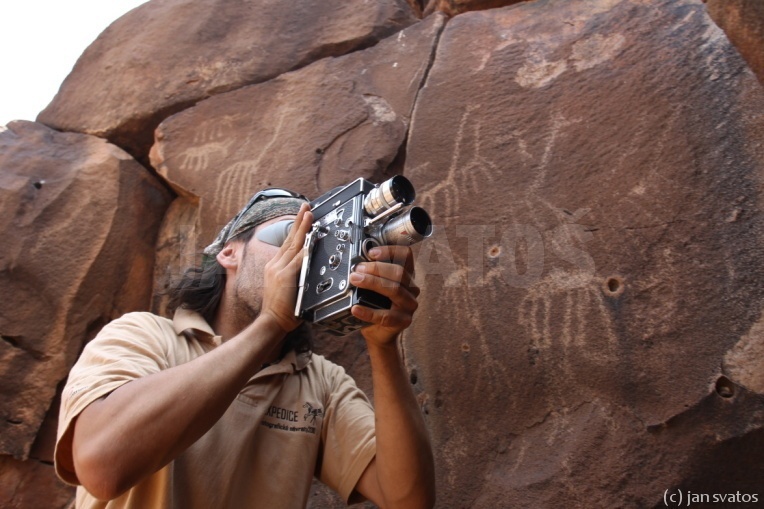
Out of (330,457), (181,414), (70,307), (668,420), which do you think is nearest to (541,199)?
(668,420)

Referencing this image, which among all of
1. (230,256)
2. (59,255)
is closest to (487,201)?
(230,256)

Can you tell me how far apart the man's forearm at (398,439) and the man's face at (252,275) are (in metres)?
0.38

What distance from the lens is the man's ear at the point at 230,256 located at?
2.01 meters

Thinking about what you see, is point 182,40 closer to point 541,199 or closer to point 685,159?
point 541,199

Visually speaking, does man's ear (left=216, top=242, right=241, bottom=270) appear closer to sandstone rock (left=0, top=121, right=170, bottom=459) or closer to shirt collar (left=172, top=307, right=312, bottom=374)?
shirt collar (left=172, top=307, right=312, bottom=374)

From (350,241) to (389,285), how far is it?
0.45 feet

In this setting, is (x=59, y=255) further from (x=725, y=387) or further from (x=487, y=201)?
(x=725, y=387)

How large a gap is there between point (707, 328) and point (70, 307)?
91.1 inches

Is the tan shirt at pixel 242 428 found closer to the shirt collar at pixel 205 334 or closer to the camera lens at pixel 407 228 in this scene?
the shirt collar at pixel 205 334

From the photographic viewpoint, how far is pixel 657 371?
1.83 metres

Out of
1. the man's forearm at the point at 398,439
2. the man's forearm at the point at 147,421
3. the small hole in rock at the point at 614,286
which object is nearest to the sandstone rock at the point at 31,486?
the man's forearm at the point at 147,421

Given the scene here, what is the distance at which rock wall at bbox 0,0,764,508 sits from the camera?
1.83m

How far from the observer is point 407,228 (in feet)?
4.90

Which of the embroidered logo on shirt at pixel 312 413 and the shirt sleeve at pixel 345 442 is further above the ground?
the embroidered logo on shirt at pixel 312 413
